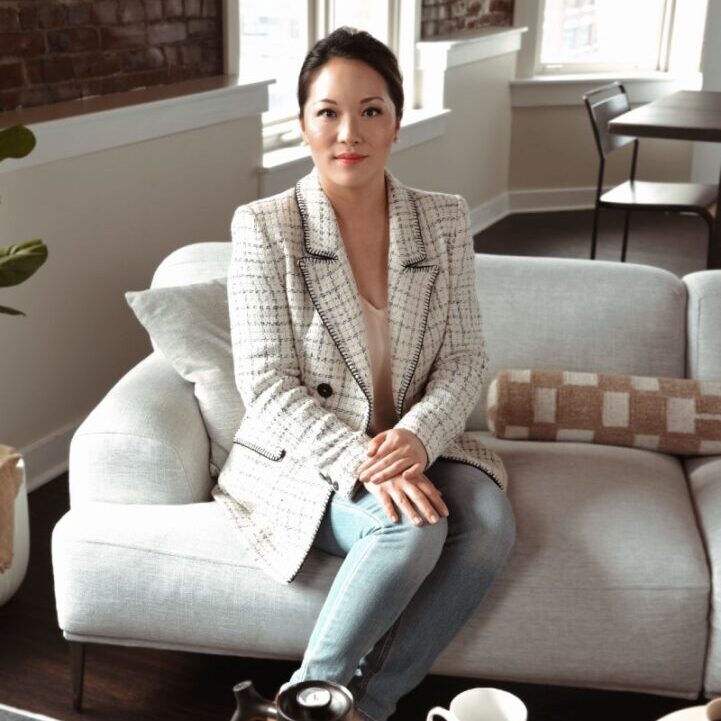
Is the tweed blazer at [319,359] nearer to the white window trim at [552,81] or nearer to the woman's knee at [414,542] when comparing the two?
the woman's knee at [414,542]

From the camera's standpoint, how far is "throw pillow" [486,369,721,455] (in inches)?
91.0

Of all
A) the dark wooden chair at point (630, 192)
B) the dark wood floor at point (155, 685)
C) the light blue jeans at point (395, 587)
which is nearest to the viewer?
the light blue jeans at point (395, 587)

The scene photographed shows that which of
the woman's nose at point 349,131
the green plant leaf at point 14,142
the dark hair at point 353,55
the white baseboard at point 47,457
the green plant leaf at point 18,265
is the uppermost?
the dark hair at point 353,55

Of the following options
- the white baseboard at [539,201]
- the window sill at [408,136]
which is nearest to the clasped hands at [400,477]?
the window sill at [408,136]

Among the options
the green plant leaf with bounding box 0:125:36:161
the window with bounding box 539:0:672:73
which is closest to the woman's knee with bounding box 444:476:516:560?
the green plant leaf with bounding box 0:125:36:161

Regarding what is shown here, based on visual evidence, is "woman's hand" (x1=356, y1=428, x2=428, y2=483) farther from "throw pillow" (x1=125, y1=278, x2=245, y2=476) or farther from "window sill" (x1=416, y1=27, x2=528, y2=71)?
"window sill" (x1=416, y1=27, x2=528, y2=71)

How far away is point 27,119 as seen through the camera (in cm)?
285

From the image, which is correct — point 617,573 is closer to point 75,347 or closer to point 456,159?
point 75,347

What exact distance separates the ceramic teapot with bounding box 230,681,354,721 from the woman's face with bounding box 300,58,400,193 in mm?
1198

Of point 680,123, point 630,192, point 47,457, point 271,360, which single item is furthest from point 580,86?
point 271,360

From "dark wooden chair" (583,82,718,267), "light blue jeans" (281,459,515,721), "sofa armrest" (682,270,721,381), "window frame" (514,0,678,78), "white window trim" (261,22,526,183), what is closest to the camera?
"light blue jeans" (281,459,515,721)

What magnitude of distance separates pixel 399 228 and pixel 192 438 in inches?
22.4

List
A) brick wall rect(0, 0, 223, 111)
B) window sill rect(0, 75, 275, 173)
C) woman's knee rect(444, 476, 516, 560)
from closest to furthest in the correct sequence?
woman's knee rect(444, 476, 516, 560)
window sill rect(0, 75, 275, 173)
brick wall rect(0, 0, 223, 111)

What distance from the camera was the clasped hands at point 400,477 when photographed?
1844 mm
